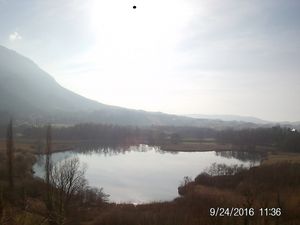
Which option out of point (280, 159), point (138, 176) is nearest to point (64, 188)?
point (138, 176)

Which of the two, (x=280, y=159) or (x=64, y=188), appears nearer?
(x=64, y=188)

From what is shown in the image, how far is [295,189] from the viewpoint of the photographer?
113 ft

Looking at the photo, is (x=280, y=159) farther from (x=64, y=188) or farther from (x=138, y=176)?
(x=64, y=188)

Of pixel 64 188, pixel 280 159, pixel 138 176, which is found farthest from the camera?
pixel 280 159

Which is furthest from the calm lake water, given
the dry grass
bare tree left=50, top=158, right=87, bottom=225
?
the dry grass

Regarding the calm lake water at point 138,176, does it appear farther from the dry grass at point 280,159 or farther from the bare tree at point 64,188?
the dry grass at point 280,159

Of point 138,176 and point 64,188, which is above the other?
point 64,188

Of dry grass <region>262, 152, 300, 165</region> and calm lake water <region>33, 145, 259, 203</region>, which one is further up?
dry grass <region>262, 152, 300, 165</region>

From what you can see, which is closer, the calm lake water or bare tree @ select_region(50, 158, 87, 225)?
bare tree @ select_region(50, 158, 87, 225)

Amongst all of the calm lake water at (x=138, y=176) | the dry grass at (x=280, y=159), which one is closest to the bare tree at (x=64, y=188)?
the calm lake water at (x=138, y=176)

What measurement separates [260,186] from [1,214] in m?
35.7

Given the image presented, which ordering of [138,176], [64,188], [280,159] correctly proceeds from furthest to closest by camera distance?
[280,159]
[138,176]
[64,188]

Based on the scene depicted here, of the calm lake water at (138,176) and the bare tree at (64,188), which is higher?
the bare tree at (64,188)

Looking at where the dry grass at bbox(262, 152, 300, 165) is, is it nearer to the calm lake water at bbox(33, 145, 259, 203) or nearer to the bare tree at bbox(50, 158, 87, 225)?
the calm lake water at bbox(33, 145, 259, 203)
